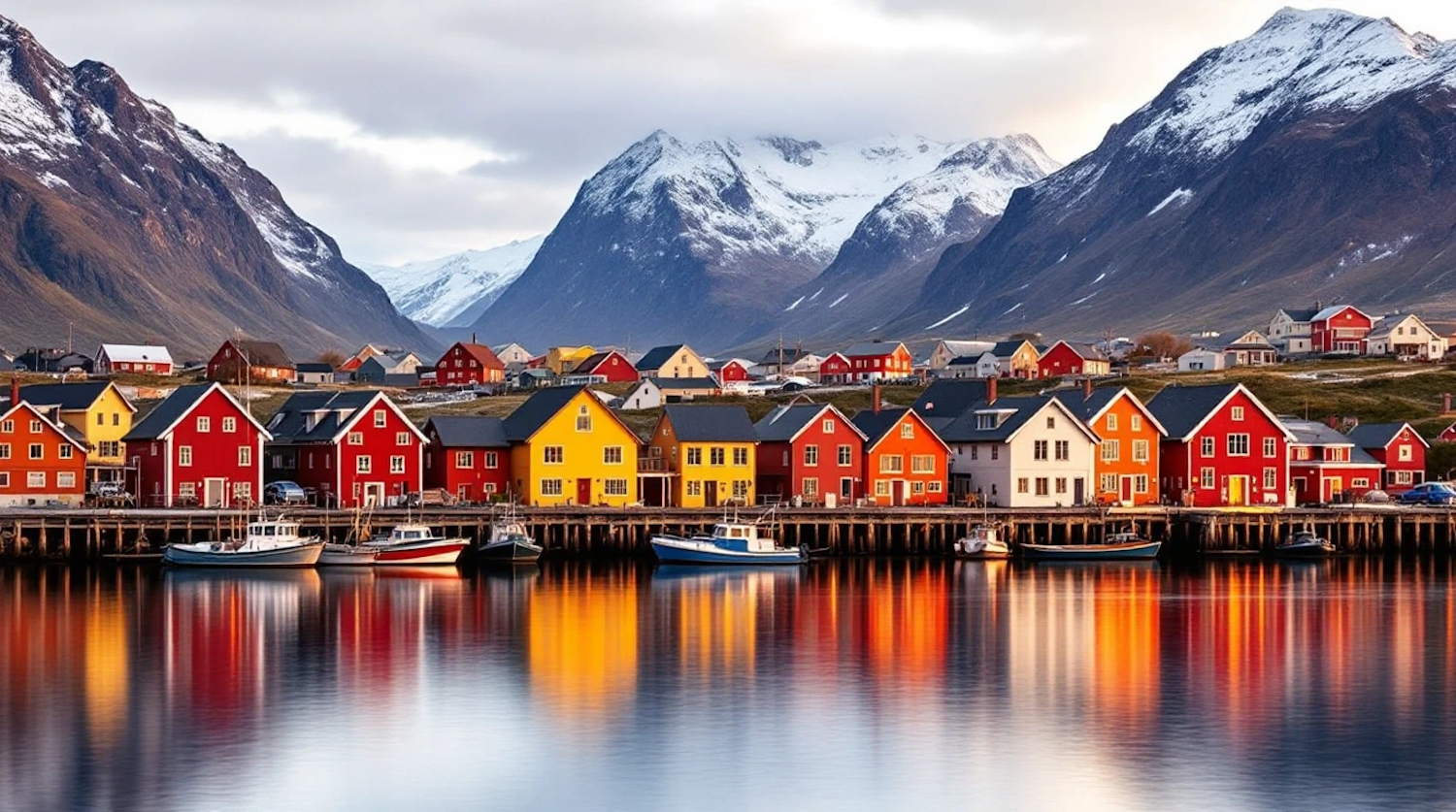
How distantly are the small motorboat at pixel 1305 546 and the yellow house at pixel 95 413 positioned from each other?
62.0 m

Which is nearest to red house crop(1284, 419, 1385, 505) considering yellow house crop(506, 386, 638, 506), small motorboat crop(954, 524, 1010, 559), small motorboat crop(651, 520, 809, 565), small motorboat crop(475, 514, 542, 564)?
small motorboat crop(954, 524, 1010, 559)

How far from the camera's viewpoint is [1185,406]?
373ft

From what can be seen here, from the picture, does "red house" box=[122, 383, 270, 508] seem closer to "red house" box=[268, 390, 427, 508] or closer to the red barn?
"red house" box=[268, 390, 427, 508]

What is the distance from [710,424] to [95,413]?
35091 millimetres

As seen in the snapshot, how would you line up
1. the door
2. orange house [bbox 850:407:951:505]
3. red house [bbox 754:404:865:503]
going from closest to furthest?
the door → red house [bbox 754:404:865:503] → orange house [bbox 850:407:951:505]

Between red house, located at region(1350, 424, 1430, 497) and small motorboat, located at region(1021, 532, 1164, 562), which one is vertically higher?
red house, located at region(1350, 424, 1430, 497)

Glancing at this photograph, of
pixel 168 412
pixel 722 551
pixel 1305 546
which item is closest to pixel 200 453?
pixel 168 412

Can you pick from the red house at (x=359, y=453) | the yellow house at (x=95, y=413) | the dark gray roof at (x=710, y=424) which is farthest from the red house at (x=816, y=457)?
the yellow house at (x=95, y=413)

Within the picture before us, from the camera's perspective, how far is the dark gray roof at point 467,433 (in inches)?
4072

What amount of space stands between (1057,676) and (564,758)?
18514 millimetres

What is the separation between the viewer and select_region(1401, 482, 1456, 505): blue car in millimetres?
109250

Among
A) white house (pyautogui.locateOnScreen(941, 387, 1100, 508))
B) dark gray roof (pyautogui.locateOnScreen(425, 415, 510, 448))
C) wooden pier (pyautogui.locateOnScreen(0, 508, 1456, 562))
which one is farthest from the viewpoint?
white house (pyautogui.locateOnScreen(941, 387, 1100, 508))

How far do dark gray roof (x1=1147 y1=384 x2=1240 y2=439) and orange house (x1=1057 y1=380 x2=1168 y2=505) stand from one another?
1474 millimetres

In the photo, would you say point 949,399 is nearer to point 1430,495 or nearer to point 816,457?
point 816,457
